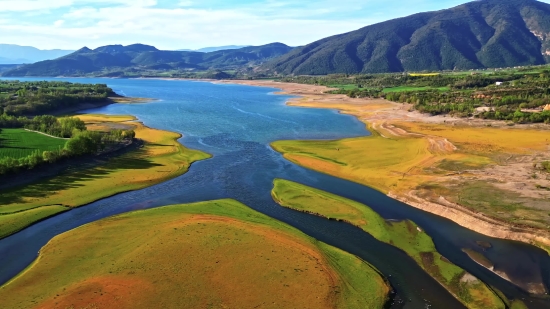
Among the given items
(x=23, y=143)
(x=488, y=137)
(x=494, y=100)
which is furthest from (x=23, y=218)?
(x=494, y=100)

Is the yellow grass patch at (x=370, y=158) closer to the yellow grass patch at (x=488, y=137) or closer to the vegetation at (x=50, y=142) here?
the yellow grass patch at (x=488, y=137)

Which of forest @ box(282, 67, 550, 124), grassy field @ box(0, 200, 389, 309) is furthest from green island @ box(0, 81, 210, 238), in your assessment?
forest @ box(282, 67, 550, 124)

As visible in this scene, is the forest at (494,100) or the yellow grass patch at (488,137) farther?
the forest at (494,100)

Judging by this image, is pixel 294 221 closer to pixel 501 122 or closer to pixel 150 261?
pixel 150 261

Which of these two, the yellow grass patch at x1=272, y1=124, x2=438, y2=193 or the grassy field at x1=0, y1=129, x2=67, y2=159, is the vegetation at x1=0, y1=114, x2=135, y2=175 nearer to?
the grassy field at x1=0, y1=129, x2=67, y2=159

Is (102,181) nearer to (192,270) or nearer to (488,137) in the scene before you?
(192,270)

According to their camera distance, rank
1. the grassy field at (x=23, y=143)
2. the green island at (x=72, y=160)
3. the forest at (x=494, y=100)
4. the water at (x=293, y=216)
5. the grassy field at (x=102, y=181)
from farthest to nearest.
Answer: the forest at (x=494, y=100) < the grassy field at (x=23, y=143) < the green island at (x=72, y=160) < the grassy field at (x=102, y=181) < the water at (x=293, y=216)

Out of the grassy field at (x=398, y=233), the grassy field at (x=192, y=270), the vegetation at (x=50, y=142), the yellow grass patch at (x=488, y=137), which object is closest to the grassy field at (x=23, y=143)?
the vegetation at (x=50, y=142)
